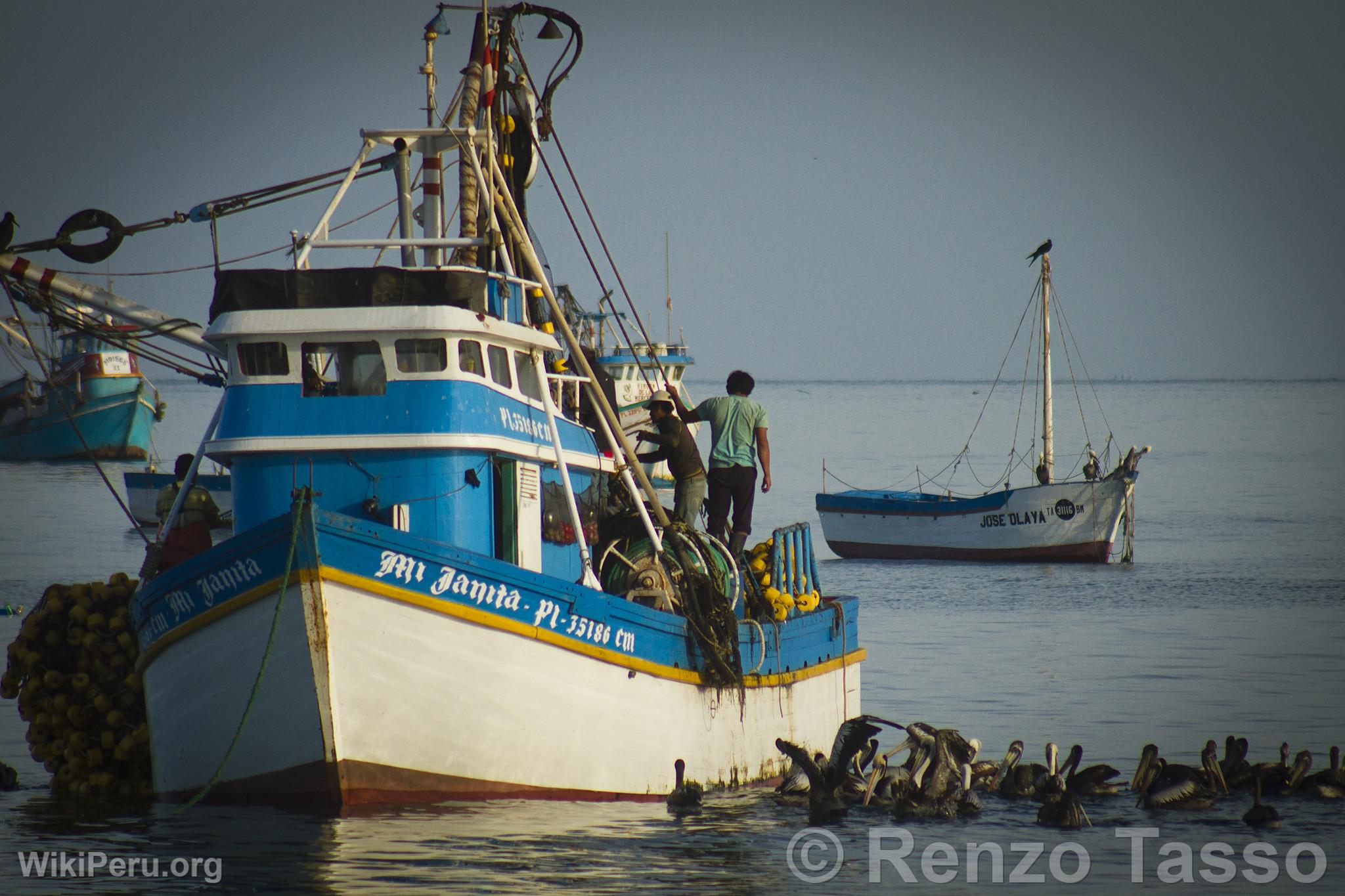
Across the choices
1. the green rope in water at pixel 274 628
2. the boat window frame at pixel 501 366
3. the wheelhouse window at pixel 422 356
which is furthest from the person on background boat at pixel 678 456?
the green rope in water at pixel 274 628

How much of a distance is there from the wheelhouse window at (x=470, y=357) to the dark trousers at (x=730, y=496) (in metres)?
4.18

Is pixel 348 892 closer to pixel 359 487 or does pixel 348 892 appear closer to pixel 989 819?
pixel 359 487

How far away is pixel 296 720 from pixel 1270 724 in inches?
557

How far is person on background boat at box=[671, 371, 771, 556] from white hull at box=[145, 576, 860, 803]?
12.2 feet

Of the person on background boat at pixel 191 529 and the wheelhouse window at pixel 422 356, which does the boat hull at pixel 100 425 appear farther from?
the wheelhouse window at pixel 422 356

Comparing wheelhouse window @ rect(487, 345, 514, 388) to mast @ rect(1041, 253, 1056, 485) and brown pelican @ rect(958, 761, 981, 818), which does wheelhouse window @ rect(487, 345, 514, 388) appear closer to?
brown pelican @ rect(958, 761, 981, 818)

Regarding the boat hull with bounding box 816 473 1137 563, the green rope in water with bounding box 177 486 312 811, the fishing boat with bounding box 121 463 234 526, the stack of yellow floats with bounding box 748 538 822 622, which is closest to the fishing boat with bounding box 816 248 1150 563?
the boat hull with bounding box 816 473 1137 563

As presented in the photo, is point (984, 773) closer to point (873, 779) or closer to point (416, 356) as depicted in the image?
point (873, 779)

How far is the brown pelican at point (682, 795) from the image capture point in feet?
47.3

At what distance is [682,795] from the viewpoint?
14422 mm

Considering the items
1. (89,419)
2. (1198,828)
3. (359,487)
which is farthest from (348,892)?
(89,419)

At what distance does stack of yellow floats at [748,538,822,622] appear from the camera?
16.5 m

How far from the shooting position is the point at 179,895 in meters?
11.6

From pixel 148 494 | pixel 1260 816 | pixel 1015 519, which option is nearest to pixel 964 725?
pixel 1260 816
